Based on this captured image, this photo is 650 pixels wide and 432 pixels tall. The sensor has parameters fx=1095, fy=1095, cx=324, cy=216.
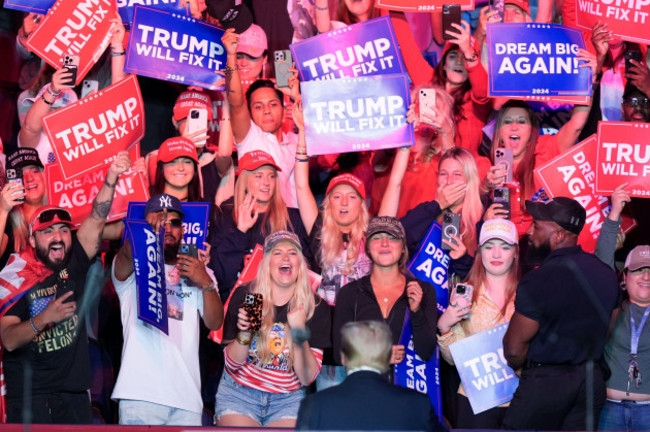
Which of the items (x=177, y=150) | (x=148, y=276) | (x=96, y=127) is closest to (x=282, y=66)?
(x=177, y=150)

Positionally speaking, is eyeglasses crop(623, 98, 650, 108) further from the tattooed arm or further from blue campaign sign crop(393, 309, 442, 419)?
the tattooed arm

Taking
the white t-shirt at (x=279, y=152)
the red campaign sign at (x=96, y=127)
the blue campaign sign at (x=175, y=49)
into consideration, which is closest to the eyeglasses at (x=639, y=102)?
the white t-shirt at (x=279, y=152)

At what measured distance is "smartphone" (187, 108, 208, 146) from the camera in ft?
23.3

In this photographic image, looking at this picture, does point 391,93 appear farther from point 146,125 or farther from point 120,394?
point 120,394

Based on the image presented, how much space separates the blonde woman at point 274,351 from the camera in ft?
18.9

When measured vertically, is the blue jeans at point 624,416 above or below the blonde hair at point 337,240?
below

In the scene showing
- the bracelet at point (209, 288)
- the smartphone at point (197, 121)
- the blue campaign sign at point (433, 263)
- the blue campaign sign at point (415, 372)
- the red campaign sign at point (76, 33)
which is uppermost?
the red campaign sign at point (76, 33)

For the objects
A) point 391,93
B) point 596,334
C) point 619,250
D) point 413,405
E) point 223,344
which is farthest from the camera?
point 619,250

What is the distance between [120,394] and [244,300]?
33.2 inches

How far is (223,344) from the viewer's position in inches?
237

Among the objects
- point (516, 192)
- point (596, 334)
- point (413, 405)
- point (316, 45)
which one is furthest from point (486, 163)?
point (413, 405)

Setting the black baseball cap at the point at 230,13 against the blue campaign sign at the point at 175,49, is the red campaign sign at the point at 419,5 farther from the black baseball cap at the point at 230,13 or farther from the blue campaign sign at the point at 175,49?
the blue campaign sign at the point at 175,49

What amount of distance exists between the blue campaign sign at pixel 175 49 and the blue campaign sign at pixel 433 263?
6.01 ft

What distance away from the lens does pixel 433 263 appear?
6.37m
